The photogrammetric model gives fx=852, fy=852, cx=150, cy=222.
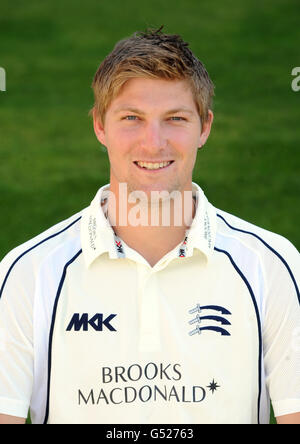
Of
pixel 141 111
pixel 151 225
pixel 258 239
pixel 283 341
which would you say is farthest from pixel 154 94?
pixel 283 341

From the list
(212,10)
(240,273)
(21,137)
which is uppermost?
(212,10)

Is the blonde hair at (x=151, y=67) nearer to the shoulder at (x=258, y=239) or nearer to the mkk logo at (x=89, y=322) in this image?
the shoulder at (x=258, y=239)

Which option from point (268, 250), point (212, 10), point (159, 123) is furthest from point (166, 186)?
point (212, 10)

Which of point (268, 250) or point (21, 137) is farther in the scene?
point (21, 137)

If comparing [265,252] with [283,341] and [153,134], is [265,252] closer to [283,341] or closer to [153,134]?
[283,341]

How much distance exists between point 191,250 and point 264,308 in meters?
0.27

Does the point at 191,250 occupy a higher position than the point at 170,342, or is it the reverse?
the point at 191,250

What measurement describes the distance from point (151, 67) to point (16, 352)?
89cm

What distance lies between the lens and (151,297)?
2.41 m

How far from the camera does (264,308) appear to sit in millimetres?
2404

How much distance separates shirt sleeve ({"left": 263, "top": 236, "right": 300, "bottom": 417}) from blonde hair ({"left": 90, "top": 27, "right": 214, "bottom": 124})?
574mm

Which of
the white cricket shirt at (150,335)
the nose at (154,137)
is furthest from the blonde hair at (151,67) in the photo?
the white cricket shirt at (150,335)
